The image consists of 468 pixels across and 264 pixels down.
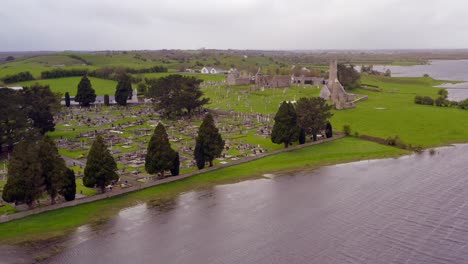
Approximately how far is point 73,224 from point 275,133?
87.9 ft

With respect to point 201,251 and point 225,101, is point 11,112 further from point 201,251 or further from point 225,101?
point 225,101

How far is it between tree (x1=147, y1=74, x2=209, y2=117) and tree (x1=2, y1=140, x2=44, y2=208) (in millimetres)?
39515

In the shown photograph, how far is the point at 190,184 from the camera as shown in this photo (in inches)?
1623

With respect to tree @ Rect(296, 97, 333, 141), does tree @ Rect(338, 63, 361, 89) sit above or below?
above

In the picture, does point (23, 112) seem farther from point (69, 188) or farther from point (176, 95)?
point (176, 95)

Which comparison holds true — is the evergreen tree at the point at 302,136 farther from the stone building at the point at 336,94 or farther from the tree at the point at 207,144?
the stone building at the point at 336,94

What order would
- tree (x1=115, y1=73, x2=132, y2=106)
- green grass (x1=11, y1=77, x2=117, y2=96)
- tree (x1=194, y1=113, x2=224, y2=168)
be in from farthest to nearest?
1. green grass (x1=11, y1=77, x2=117, y2=96)
2. tree (x1=115, y1=73, x2=132, y2=106)
3. tree (x1=194, y1=113, x2=224, y2=168)

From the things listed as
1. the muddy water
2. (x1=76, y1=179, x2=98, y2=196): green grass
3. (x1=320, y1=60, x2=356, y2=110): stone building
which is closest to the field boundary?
(x1=76, y1=179, x2=98, y2=196): green grass

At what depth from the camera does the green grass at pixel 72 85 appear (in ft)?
349

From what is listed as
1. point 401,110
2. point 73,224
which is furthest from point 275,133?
point 401,110

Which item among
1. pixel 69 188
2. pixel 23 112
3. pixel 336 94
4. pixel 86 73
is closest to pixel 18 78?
pixel 86 73

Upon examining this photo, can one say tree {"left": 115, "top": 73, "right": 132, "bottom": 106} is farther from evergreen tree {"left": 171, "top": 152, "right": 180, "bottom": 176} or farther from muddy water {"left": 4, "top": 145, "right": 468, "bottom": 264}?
muddy water {"left": 4, "top": 145, "right": 468, "bottom": 264}

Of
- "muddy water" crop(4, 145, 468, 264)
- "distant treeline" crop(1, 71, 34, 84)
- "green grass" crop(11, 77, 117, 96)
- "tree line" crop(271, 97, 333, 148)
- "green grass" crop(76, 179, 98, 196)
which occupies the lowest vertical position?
"muddy water" crop(4, 145, 468, 264)

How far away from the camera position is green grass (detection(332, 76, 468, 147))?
59656 millimetres
